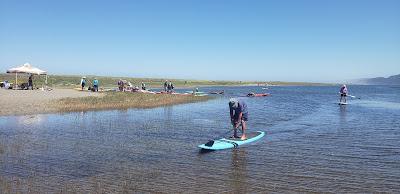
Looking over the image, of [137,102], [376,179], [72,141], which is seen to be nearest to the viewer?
[376,179]

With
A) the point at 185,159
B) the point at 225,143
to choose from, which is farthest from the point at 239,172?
the point at 225,143

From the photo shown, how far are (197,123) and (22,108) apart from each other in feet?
47.0

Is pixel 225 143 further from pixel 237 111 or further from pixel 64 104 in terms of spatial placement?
pixel 64 104

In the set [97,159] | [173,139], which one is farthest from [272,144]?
[97,159]

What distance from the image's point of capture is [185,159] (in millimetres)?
15445

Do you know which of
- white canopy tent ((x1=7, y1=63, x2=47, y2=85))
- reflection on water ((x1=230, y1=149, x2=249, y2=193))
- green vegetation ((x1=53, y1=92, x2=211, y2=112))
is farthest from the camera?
white canopy tent ((x1=7, y1=63, x2=47, y2=85))

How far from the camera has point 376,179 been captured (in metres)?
12.7

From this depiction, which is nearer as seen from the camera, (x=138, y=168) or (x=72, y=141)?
(x=138, y=168)

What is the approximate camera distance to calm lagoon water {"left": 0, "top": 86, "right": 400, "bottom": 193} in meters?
11.9

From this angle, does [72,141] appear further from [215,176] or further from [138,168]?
[215,176]

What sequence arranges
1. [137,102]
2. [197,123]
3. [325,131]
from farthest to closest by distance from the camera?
[137,102] < [197,123] < [325,131]

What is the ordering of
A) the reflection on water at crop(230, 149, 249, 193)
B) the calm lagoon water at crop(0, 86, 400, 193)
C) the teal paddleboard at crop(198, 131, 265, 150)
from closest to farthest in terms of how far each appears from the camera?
the reflection on water at crop(230, 149, 249, 193)
the calm lagoon water at crop(0, 86, 400, 193)
the teal paddleboard at crop(198, 131, 265, 150)

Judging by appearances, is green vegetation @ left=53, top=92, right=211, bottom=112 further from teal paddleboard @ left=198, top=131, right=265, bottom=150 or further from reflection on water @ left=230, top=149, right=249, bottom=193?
reflection on water @ left=230, top=149, right=249, bottom=193

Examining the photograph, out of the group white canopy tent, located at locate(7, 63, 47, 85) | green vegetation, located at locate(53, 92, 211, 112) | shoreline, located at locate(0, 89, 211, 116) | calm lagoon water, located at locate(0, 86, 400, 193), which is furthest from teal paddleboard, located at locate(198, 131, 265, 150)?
white canopy tent, located at locate(7, 63, 47, 85)
